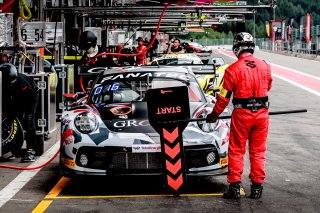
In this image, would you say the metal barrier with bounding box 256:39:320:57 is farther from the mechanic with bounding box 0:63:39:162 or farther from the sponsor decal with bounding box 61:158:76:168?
the sponsor decal with bounding box 61:158:76:168

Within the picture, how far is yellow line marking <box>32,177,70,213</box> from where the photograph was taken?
7420 millimetres

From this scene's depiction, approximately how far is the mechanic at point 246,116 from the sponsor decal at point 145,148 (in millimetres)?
602

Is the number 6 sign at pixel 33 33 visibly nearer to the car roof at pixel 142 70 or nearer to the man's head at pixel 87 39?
the man's head at pixel 87 39

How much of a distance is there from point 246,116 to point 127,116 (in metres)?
1.55

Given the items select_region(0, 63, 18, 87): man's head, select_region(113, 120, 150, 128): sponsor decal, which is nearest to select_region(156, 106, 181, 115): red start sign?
select_region(113, 120, 150, 128): sponsor decal

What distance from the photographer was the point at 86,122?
8.41 meters

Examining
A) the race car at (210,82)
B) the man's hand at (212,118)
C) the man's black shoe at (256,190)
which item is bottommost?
the man's black shoe at (256,190)

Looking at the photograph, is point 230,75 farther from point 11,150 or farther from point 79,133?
point 11,150

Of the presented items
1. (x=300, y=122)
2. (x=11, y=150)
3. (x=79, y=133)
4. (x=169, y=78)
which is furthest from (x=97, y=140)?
(x=300, y=122)

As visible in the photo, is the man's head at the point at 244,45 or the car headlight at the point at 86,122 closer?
the man's head at the point at 244,45

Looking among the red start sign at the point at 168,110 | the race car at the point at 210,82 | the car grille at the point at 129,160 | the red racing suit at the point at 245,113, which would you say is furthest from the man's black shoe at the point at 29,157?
the race car at the point at 210,82

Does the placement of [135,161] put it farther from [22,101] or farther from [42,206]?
[22,101]

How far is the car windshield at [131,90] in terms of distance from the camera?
955 centimetres

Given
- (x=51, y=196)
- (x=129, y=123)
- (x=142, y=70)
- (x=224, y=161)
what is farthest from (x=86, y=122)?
(x=142, y=70)
